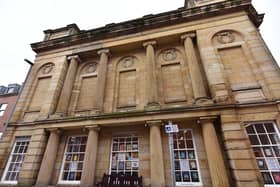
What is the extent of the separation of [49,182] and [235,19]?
13.3 meters

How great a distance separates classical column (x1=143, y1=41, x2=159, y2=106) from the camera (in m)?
7.80

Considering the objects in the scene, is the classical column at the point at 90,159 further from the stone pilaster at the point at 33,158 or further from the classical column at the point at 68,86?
the stone pilaster at the point at 33,158

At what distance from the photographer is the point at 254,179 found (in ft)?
17.0

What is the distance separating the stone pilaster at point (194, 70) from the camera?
7.29 metres

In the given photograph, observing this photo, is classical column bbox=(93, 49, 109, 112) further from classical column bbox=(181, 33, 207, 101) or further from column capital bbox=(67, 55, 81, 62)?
classical column bbox=(181, 33, 207, 101)

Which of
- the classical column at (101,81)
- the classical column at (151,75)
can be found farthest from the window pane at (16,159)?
the classical column at (151,75)

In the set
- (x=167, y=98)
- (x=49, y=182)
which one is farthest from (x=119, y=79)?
(x=49, y=182)

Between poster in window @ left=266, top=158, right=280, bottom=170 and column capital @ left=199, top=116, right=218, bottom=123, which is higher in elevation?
column capital @ left=199, top=116, right=218, bottom=123

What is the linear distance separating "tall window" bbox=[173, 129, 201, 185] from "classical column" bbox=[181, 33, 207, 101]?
1937 mm

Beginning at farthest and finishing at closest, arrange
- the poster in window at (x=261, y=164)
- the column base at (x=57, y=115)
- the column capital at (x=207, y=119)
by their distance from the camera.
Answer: the column base at (x=57, y=115), the column capital at (x=207, y=119), the poster in window at (x=261, y=164)

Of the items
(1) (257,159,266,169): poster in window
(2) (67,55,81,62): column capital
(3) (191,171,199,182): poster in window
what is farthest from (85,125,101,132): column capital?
(1) (257,159,266,169): poster in window

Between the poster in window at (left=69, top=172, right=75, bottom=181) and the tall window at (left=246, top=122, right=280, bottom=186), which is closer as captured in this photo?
the tall window at (left=246, top=122, right=280, bottom=186)

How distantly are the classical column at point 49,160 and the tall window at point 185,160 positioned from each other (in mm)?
6103

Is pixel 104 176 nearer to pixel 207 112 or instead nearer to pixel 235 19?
pixel 207 112
